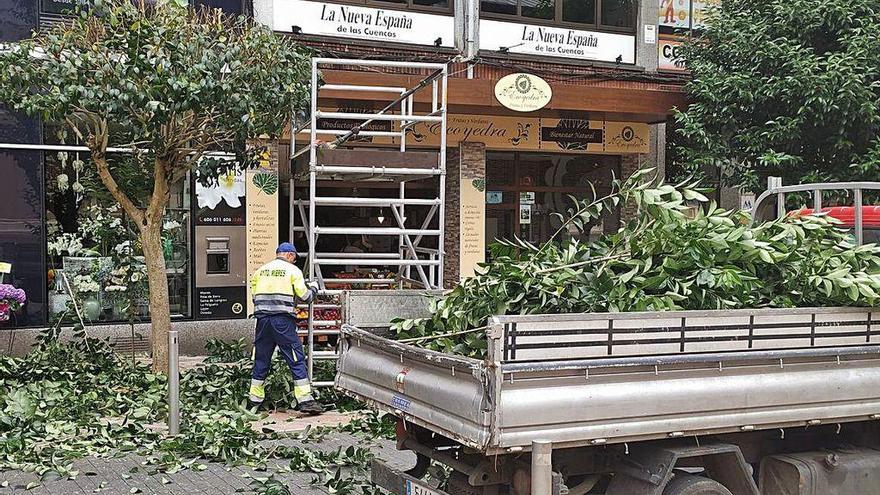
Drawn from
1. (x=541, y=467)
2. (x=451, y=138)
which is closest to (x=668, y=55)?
(x=451, y=138)

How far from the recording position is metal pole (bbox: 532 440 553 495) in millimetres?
4293

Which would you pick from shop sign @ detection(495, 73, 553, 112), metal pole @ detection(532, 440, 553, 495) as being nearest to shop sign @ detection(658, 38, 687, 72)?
shop sign @ detection(495, 73, 553, 112)

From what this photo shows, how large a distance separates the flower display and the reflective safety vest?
3.93 meters

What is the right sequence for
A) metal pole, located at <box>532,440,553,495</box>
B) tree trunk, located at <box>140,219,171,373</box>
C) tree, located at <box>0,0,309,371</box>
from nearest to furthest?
1. metal pole, located at <box>532,440,553,495</box>
2. tree, located at <box>0,0,309,371</box>
3. tree trunk, located at <box>140,219,171,373</box>

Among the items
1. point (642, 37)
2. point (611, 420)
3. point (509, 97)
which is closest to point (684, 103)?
point (642, 37)

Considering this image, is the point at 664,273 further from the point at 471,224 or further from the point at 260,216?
the point at 471,224

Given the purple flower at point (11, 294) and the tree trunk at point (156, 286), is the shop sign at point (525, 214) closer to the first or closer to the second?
the tree trunk at point (156, 286)

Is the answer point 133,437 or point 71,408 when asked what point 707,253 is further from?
point 71,408

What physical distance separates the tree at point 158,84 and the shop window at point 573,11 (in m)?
5.45

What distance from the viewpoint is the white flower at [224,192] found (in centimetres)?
1333

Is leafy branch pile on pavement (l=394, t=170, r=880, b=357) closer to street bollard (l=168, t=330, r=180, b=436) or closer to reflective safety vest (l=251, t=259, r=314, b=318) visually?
street bollard (l=168, t=330, r=180, b=436)

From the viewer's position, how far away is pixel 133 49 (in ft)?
29.9

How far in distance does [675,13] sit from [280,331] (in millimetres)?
9953

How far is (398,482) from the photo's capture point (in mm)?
5613
